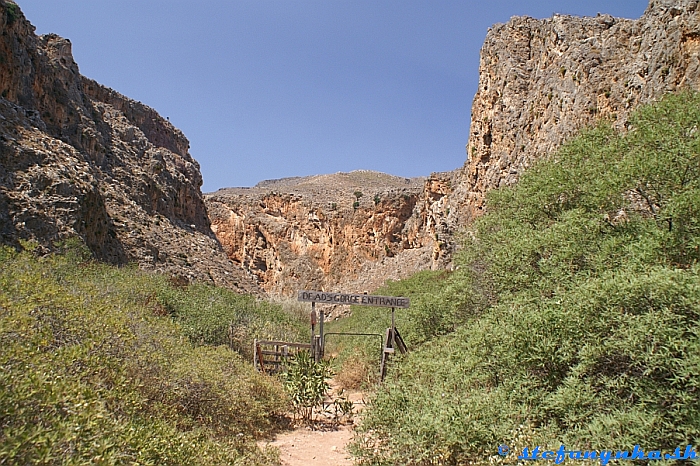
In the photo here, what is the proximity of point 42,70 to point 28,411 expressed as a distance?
25207 millimetres

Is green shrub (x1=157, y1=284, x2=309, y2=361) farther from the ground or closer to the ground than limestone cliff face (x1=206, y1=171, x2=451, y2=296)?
closer to the ground

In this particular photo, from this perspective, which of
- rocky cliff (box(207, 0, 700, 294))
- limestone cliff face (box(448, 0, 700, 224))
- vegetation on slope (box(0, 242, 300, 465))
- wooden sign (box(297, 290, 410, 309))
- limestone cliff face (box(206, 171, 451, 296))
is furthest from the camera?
limestone cliff face (box(206, 171, 451, 296))

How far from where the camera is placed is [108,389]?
5.94 metres

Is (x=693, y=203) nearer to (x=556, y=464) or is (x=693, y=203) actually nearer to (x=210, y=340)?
(x=556, y=464)

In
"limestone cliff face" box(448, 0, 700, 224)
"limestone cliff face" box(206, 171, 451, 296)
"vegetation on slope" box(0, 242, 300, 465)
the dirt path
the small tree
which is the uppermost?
"limestone cliff face" box(448, 0, 700, 224)

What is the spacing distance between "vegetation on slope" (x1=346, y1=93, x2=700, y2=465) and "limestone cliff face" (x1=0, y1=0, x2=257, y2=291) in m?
11.4

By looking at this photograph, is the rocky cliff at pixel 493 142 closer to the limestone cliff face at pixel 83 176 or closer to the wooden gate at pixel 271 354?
the wooden gate at pixel 271 354

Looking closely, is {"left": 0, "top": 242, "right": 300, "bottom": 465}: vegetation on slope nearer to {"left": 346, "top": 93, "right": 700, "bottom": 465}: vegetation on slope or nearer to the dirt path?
the dirt path

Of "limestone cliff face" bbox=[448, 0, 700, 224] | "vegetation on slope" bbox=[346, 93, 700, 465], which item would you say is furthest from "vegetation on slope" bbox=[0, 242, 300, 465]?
"limestone cliff face" bbox=[448, 0, 700, 224]

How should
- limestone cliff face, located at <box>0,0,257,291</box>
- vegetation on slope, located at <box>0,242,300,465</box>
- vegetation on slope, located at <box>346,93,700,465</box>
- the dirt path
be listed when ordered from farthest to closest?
limestone cliff face, located at <box>0,0,257,291</box> < the dirt path < vegetation on slope, located at <box>346,93,700,465</box> < vegetation on slope, located at <box>0,242,300,465</box>

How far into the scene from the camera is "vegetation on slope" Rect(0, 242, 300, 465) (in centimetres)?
400

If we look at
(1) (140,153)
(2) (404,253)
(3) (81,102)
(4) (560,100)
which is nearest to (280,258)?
(2) (404,253)

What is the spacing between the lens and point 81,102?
28.1 metres

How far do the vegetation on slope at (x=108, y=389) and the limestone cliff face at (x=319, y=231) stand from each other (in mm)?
33370
